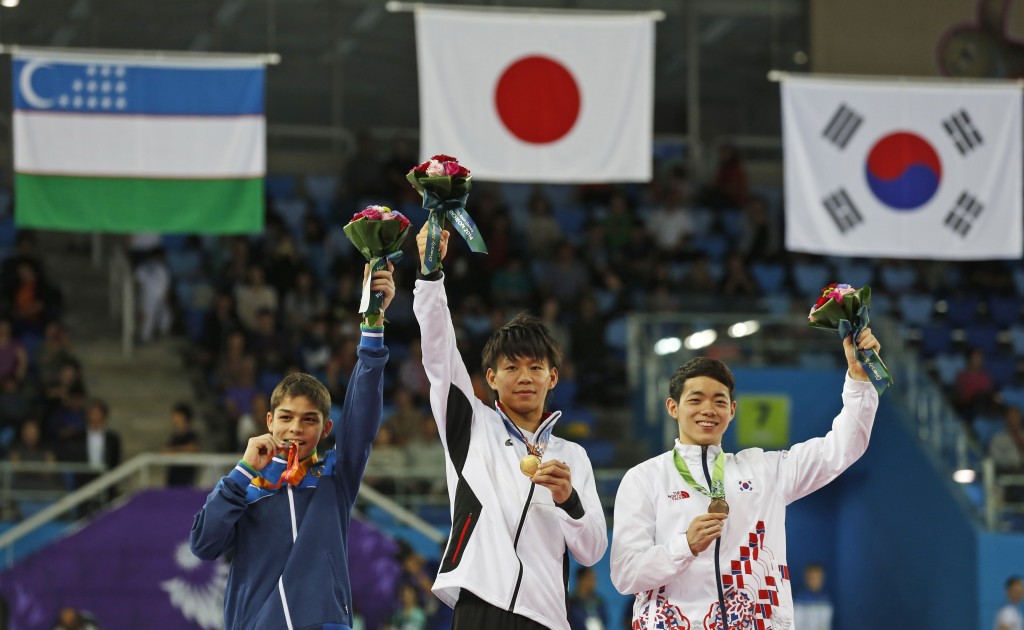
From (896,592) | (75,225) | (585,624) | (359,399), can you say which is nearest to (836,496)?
(896,592)

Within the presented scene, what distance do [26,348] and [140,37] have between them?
477 centimetres

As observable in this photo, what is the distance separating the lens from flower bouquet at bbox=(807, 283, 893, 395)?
196 inches

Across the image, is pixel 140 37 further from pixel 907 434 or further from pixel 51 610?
pixel 907 434

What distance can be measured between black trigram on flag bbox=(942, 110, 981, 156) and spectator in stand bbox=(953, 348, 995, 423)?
456 cm

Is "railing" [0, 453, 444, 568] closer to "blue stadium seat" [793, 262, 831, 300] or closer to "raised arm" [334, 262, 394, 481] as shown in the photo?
"blue stadium seat" [793, 262, 831, 300]

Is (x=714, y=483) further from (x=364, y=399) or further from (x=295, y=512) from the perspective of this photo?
(x=295, y=512)

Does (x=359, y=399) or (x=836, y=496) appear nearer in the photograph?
(x=359, y=399)

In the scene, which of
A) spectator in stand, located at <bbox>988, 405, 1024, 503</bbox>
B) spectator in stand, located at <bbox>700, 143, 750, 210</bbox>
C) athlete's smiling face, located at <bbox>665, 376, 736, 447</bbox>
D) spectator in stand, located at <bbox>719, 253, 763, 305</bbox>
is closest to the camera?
athlete's smiling face, located at <bbox>665, 376, 736, 447</bbox>

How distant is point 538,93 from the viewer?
10.7 meters

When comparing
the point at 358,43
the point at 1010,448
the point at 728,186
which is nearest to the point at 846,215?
the point at 1010,448

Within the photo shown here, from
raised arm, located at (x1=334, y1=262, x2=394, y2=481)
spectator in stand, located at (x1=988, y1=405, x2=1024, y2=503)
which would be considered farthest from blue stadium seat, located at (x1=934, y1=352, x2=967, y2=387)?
raised arm, located at (x1=334, y1=262, x2=394, y2=481)

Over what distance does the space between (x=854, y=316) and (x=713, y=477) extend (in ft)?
2.40

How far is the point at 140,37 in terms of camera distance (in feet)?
59.6

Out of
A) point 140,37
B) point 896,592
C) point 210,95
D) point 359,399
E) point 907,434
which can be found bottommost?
point 896,592
